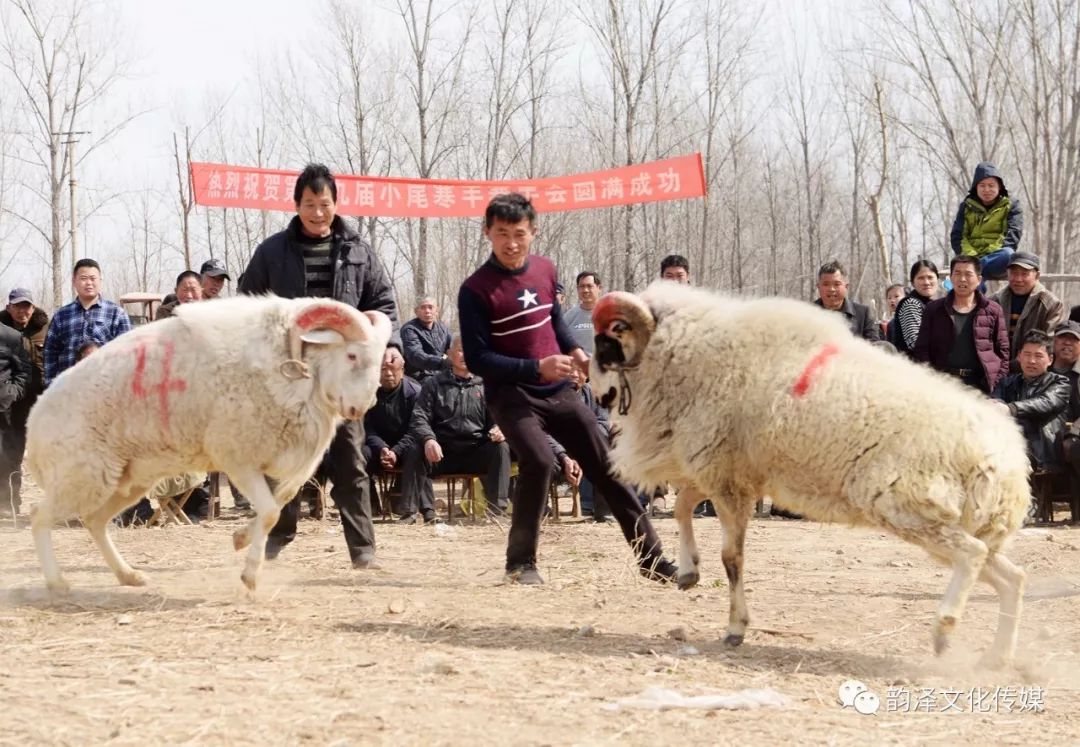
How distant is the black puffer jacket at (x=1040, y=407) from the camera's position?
1061 centimetres

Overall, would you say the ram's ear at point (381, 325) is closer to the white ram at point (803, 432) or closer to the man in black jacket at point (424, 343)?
the white ram at point (803, 432)

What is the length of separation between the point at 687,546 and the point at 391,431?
603cm

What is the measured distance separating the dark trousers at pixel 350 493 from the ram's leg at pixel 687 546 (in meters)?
2.33

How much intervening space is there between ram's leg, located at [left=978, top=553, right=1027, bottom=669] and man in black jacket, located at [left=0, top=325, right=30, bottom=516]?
31.6 ft

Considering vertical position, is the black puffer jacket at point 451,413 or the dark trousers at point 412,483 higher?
the black puffer jacket at point 451,413

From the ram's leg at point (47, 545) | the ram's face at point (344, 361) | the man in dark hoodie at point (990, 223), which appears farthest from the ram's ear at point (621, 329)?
the man in dark hoodie at point (990, 223)

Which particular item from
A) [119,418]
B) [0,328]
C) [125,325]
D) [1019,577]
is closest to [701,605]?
[1019,577]

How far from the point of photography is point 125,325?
10.6 meters

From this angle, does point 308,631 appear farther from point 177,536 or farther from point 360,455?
point 177,536

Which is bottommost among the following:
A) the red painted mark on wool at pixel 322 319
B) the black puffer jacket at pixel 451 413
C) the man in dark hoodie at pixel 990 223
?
the black puffer jacket at pixel 451 413

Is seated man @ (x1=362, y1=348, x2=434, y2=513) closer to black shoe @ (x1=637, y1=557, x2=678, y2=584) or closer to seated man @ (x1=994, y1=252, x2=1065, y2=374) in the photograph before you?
black shoe @ (x1=637, y1=557, x2=678, y2=584)

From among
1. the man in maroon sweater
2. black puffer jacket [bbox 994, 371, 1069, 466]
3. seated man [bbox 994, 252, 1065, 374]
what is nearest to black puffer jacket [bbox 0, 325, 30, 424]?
the man in maroon sweater

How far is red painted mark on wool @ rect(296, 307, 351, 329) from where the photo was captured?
6.31 m

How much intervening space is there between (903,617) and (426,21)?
2459 cm
